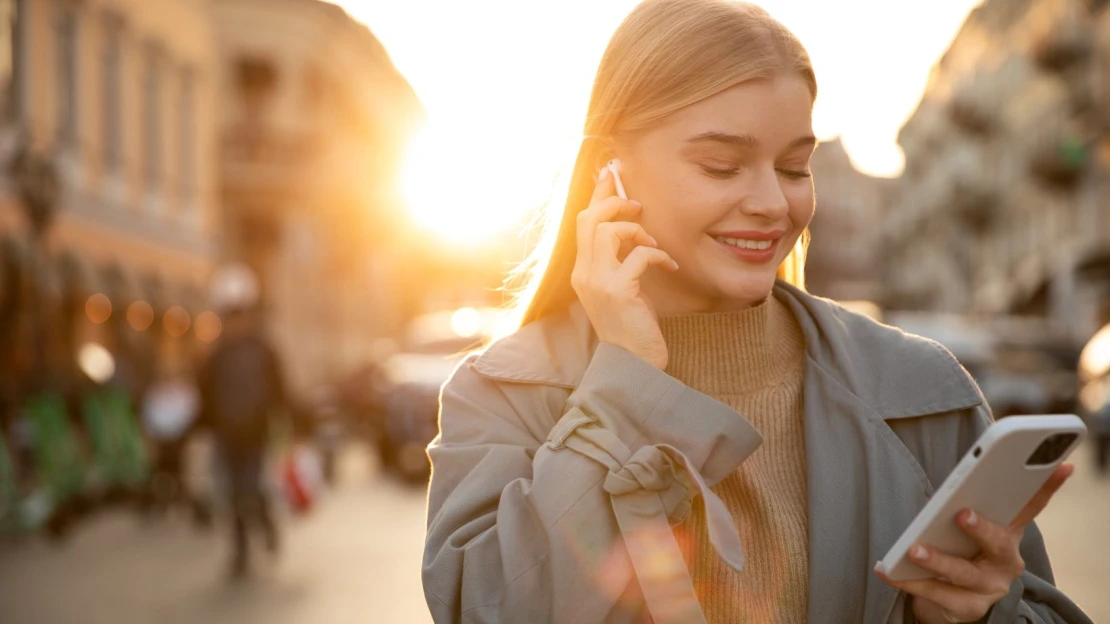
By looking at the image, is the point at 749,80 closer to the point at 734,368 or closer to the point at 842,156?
the point at 734,368

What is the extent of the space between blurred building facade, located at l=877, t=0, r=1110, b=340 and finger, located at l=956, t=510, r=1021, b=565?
3755cm

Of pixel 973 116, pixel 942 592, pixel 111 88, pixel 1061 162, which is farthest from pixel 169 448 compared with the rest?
pixel 973 116

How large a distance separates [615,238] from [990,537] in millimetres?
754

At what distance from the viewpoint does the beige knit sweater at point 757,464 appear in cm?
209

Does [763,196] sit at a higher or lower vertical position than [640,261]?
higher

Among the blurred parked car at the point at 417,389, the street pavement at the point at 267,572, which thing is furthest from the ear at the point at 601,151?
the blurred parked car at the point at 417,389

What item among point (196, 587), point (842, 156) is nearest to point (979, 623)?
point (196, 587)

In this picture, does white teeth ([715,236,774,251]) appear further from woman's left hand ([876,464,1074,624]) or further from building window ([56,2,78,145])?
building window ([56,2,78,145])

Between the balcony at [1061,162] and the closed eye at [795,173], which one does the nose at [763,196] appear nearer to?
the closed eye at [795,173]

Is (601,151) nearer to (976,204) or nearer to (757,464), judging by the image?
(757,464)

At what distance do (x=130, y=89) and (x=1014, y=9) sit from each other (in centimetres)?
3744

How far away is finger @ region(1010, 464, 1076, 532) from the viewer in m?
1.85

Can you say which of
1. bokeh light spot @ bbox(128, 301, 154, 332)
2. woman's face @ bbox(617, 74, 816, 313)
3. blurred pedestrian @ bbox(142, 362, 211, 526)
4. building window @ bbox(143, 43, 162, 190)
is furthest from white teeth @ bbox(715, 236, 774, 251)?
building window @ bbox(143, 43, 162, 190)

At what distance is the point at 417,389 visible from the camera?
16250 mm
